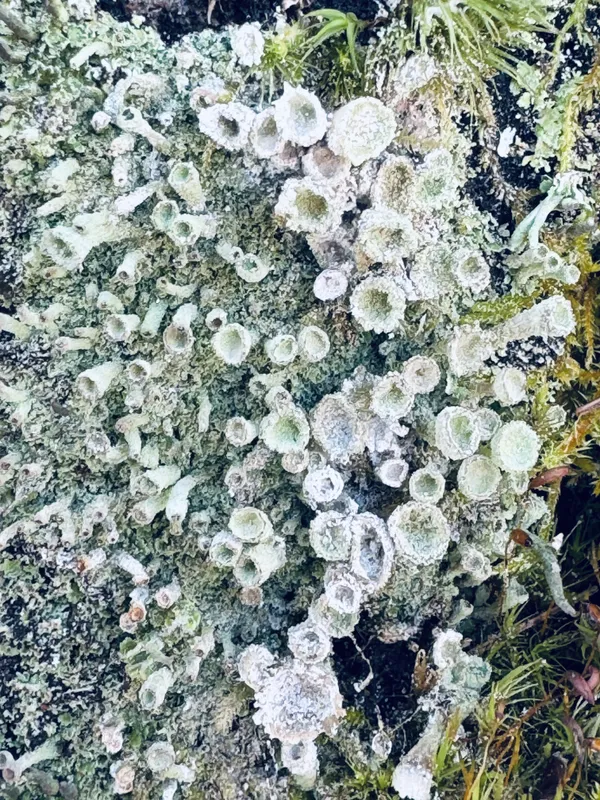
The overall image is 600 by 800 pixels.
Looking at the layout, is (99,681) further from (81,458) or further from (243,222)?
(243,222)

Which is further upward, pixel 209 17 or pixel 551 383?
pixel 209 17

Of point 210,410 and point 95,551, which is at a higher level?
point 210,410

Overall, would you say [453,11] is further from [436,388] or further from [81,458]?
[81,458]

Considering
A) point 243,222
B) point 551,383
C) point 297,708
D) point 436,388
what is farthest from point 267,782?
point 243,222

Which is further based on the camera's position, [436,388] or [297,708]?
[436,388]

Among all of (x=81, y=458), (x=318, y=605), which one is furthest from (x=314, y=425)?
(x=81, y=458)

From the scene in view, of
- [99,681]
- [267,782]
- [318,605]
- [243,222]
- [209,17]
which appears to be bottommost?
[267,782]
